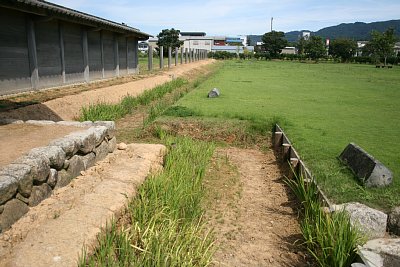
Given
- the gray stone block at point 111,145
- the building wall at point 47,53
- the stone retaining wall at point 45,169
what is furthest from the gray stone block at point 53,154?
the building wall at point 47,53

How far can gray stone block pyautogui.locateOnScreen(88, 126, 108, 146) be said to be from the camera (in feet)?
17.9

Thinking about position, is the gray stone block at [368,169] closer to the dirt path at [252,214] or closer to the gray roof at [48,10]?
the dirt path at [252,214]

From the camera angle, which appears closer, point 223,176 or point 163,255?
point 163,255

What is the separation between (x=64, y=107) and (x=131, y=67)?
1330 centimetres

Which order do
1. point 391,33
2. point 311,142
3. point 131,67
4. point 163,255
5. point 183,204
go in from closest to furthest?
point 163,255, point 183,204, point 311,142, point 131,67, point 391,33

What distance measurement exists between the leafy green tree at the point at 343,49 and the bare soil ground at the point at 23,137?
61310mm

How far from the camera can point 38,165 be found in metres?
3.83

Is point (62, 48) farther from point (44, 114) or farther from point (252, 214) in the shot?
point (252, 214)

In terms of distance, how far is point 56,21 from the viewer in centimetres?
1202

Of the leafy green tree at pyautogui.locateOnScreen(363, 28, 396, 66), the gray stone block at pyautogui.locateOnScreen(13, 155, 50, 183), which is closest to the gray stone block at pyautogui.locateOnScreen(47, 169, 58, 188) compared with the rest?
the gray stone block at pyautogui.locateOnScreen(13, 155, 50, 183)

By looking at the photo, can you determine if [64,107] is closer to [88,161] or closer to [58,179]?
[88,161]

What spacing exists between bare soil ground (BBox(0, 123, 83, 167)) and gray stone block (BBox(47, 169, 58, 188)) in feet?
1.42

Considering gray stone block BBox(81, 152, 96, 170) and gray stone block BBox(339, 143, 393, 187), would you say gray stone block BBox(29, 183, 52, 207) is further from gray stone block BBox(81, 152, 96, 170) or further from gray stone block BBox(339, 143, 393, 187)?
gray stone block BBox(339, 143, 393, 187)

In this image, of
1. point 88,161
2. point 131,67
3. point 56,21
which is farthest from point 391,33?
point 88,161
